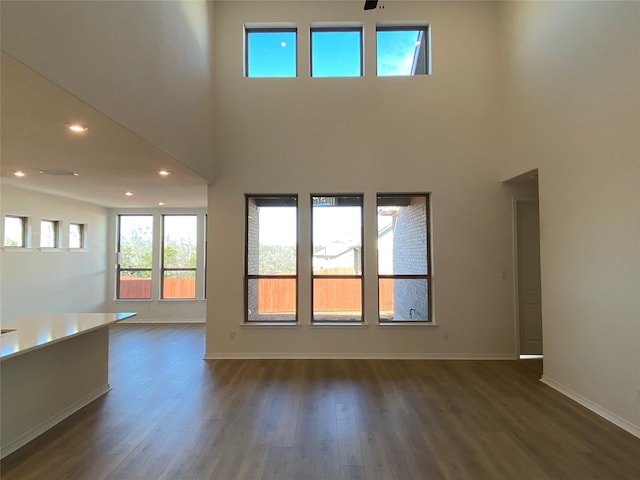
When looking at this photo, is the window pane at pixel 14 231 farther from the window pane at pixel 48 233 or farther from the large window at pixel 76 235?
the large window at pixel 76 235

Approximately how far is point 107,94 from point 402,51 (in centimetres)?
431

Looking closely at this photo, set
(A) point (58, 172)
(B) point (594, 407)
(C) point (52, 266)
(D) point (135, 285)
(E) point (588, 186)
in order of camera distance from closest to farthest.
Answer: (B) point (594, 407) < (E) point (588, 186) < (A) point (58, 172) < (C) point (52, 266) < (D) point (135, 285)

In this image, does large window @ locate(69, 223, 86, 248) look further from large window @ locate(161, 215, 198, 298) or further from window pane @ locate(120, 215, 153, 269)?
large window @ locate(161, 215, 198, 298)

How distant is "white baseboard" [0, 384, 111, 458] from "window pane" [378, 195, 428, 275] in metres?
3.78

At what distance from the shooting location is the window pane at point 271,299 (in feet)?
16.5

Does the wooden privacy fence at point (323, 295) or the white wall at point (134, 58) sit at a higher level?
the white wall at point (134, 58)

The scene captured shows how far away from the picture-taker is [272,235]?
5164 millimetres

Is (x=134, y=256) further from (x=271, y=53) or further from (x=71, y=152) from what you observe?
(x=271, y=53)

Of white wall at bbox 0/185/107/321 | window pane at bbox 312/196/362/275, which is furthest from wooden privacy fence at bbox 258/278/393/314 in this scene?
white wall at bbox 0/185/107/321

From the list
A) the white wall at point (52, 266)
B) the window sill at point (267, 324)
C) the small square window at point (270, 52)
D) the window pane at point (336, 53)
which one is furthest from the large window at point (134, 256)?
the window pane at point (336, 53)

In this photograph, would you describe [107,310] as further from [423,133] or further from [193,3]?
[423,133]

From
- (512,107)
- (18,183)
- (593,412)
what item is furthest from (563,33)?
(18,183)

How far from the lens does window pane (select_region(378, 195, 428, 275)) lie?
5.04m

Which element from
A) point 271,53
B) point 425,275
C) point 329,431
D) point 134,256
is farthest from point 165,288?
point 329,431
